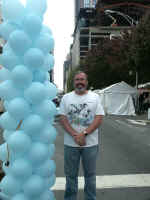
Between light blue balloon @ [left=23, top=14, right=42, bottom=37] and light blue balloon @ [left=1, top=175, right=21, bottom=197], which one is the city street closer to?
light blue balloon @ [left=1, top=175, right=21, bottom=197]

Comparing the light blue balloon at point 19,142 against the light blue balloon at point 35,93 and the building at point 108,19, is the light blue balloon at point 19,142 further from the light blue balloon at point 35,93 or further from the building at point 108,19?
the building at point 108,19

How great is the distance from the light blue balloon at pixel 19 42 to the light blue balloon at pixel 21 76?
0.21 metres

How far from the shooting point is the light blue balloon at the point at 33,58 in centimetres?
273

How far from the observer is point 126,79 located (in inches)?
1123

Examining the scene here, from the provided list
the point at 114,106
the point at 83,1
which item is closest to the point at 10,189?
the point at 114,106

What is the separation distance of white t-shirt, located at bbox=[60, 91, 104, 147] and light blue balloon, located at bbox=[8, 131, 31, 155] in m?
0.58

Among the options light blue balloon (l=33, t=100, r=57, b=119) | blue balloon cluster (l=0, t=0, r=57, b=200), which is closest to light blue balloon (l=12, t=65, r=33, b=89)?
blue balloon cluster (l=0, t=0, r=57, b=200)

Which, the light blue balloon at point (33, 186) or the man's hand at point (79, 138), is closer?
the light blue balloon at point (33, 186)

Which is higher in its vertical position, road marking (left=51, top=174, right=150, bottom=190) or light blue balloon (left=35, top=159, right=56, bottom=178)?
light blue balloon (left=35, top=159, right=56, bottom=178)

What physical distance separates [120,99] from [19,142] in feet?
57.4

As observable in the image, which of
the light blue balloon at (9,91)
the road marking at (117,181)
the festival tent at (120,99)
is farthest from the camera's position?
the festival tent at (120,99)

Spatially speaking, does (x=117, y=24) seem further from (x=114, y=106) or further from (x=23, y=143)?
(x=23, y=143)

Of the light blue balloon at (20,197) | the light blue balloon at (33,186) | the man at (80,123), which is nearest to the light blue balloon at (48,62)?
the man at (80,123)

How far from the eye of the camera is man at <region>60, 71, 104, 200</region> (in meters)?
3.03
